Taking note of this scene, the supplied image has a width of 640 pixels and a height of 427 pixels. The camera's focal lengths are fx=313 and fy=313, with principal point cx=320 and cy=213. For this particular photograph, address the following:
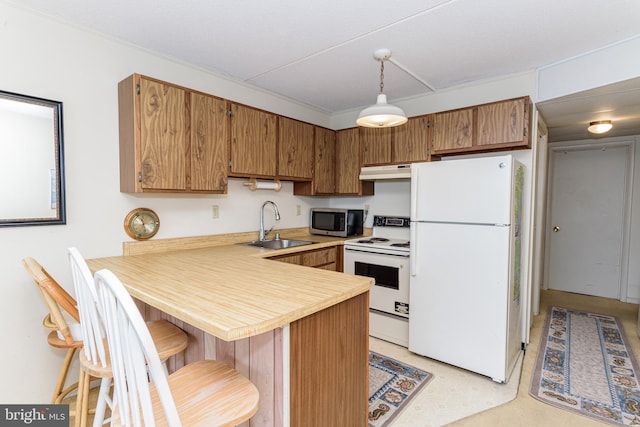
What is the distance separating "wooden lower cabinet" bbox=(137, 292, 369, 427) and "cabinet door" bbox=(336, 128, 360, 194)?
210 centimetres

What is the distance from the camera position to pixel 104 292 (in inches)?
36.0

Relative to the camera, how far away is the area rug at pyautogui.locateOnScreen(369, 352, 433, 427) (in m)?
1.91

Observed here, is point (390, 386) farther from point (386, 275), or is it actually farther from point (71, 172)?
point (71, 172)

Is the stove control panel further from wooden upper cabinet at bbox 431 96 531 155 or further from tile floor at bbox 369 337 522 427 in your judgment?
tile floor at bbox 369 337 522 427

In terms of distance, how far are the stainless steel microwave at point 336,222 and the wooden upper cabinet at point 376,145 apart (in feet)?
1.94

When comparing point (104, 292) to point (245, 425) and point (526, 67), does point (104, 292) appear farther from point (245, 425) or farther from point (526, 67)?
point (526, 67)

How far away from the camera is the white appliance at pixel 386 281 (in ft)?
9.08

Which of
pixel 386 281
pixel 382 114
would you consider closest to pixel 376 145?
pixel 382 114

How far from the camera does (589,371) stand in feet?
7.82

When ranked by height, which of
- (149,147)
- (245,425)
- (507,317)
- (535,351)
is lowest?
(535,351)

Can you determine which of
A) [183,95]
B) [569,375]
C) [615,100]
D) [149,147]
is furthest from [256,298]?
[615,100]

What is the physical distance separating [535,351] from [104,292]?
3.22m

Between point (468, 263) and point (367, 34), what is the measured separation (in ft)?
5.78

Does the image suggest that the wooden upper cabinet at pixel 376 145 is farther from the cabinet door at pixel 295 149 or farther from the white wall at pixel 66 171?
the white wall at pixel 66 171
